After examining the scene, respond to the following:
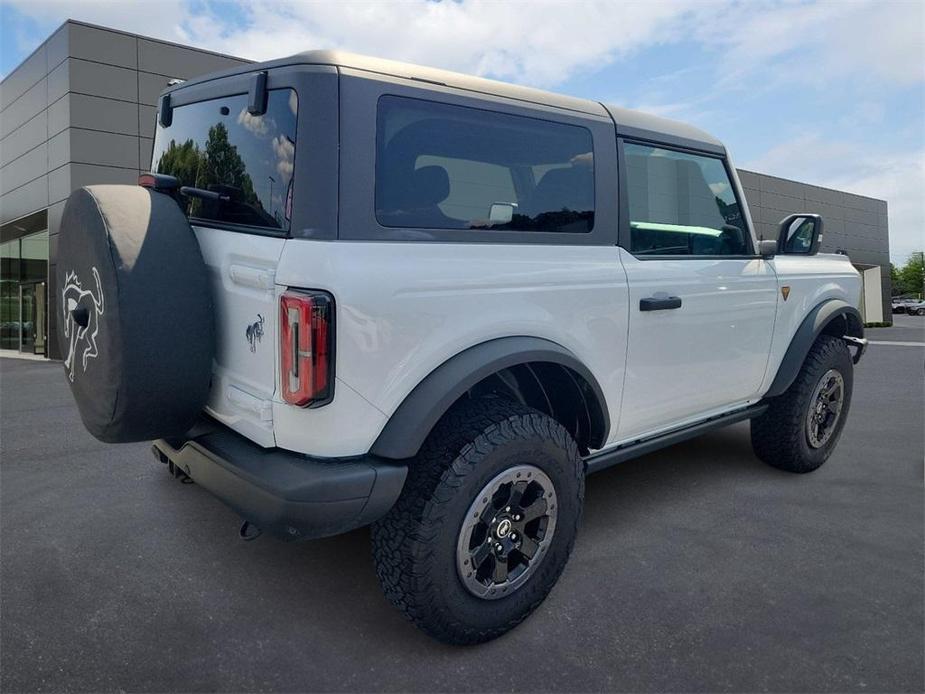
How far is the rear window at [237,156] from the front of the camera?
7.11 feet

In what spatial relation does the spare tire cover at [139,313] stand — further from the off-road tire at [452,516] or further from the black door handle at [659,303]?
the black door handle at [659,303]

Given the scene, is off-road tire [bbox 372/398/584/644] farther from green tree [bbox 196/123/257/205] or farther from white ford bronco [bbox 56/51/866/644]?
green tree [bbox 196/123/257/205]

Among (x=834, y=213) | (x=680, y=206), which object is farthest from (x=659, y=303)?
(x=834, y=213)

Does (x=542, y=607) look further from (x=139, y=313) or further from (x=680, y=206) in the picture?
(x=680, y=206)

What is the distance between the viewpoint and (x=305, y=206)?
2047 millimetres

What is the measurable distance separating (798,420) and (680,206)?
165cm

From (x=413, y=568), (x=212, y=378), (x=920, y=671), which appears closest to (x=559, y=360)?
(x=413, y=568)

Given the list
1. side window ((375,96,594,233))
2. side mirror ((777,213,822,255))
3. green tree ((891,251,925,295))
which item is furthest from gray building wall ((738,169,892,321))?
green tree ((891,251,925,295))

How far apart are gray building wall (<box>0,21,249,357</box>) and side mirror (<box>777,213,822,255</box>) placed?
13853 millimetres

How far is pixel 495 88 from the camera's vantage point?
2.55m

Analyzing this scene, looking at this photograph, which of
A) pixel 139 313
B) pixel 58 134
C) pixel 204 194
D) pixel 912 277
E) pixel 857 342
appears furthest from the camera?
pixel 912 277

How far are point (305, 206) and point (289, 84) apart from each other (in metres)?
0.44

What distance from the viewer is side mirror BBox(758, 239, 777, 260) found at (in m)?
3.68

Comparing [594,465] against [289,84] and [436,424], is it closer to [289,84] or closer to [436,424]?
[436,424]
